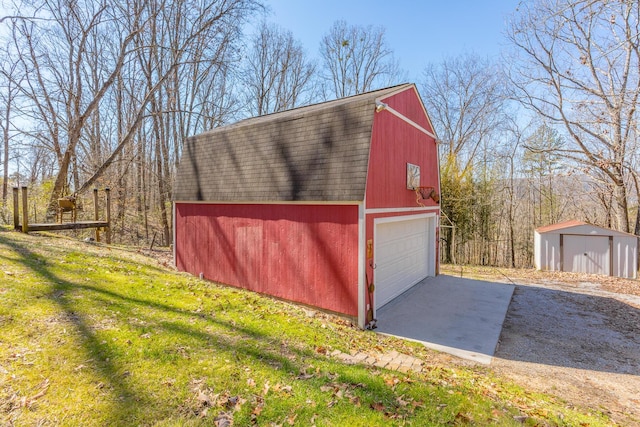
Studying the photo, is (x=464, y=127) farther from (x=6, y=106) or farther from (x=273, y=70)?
(x=6, y=106)

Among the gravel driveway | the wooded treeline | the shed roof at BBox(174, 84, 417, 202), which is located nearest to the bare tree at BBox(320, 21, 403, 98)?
the wooded treeline

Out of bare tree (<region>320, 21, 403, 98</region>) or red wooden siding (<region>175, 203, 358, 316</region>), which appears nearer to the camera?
red wooden siding (<region>175, 203, 358, 316</region>)

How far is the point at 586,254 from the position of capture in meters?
10.4

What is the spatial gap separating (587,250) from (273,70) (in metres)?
18.8

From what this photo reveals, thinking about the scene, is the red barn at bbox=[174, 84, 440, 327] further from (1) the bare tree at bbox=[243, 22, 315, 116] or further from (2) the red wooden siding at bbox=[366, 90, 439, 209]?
(1) the bare tree at bbox=[243, 22, 315, 116]

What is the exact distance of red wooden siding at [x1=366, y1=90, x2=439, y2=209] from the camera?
612cm

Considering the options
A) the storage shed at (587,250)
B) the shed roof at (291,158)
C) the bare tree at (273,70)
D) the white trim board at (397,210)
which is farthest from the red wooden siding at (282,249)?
the bare tree at (273,70)

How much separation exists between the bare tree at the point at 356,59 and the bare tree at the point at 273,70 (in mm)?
2138

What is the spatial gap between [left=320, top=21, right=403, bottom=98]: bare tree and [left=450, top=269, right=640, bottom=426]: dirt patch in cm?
1669

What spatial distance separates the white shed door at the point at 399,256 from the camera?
668 centimetres

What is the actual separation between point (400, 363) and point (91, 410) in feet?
10.8

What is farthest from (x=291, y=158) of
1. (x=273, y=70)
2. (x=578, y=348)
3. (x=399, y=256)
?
(x=273, y=70)

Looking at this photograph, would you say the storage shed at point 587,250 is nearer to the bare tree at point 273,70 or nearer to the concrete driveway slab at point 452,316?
the concrete driveway slab at point 452,316

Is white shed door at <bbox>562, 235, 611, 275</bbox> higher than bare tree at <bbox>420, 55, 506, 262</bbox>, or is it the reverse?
bare tree at <bbox>420, 55, 506, 262</bbox>
